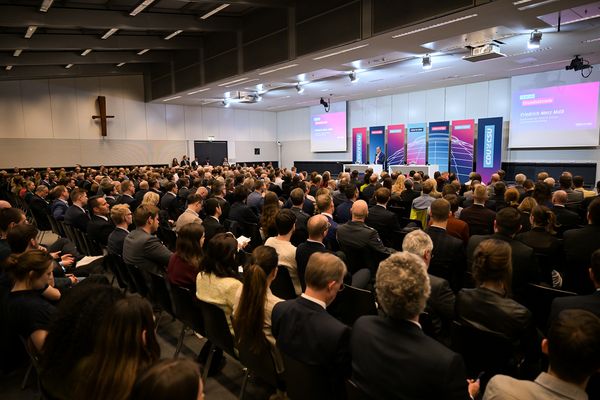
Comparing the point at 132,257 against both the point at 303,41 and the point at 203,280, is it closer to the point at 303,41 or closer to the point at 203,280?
the point at 203,280

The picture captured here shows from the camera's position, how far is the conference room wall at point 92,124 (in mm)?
15188

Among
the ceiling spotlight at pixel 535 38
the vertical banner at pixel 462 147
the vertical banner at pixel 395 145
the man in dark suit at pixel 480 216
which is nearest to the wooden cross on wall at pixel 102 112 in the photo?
the vertical banner at pixel 395 145

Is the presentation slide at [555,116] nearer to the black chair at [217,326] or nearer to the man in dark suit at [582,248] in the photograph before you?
the man in dark suit at [582,248]

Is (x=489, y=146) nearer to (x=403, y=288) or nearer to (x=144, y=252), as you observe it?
(x=144, y=252)

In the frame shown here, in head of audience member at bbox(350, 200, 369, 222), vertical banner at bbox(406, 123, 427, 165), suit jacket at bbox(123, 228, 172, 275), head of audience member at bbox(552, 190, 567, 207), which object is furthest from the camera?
vertical banner at bbox(406, 123, 427, 165)

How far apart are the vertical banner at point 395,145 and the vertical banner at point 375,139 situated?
0.42 m

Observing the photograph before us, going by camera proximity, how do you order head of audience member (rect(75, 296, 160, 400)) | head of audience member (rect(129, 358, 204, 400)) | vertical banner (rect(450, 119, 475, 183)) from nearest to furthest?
head of audience member (rect(129, 358, 204, 400))
head of audience member (rect(75, 296, 160, 400))
vertical banner (rect(450, 119, 475, 183))

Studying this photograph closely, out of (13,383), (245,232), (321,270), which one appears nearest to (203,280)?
(321,270)

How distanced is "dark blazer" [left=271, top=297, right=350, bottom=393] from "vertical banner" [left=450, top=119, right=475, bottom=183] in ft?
48.4

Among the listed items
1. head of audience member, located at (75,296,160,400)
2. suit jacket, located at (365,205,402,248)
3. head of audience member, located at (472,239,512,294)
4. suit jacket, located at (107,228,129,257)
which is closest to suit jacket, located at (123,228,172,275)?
suit jacket, located at (107,228,129,257)

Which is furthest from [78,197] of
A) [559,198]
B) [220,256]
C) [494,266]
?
[559,198]

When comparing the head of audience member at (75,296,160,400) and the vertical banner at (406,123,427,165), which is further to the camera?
the vertical banner at (406,123,427,165)

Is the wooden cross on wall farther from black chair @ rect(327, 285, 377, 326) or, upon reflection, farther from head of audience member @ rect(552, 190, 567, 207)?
head of audience member @ rect(552, 190, 567, 207)

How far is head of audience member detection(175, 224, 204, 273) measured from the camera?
3213 millimetres
